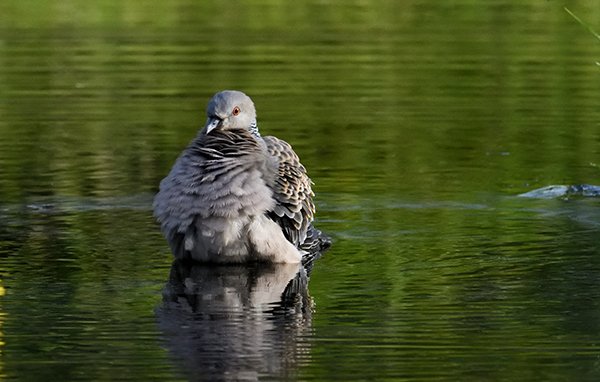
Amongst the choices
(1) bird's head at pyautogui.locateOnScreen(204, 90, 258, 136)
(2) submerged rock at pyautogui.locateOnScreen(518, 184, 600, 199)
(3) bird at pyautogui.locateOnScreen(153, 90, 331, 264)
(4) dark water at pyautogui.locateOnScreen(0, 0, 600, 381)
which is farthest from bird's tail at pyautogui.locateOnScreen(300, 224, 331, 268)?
(2) submerged rock at pyautogui.locateOnScreen(518, 184, 600, 199)

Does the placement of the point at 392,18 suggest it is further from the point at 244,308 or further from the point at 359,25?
the point at 244,308

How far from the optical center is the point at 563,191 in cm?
1319

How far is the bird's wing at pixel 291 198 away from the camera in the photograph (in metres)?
11.1

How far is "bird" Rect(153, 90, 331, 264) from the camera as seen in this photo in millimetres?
10828

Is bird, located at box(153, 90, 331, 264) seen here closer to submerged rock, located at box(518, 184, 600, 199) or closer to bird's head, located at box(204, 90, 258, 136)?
bird's head, located at box(204, 90, 258, 136)

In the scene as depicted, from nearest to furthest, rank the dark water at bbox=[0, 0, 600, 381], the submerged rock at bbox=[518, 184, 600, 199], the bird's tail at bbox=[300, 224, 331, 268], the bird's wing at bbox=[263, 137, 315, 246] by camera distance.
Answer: the dark water at bbox=[0, 0, 600, 381] → the bird's wing at bbox=[263, 137, 315, 246] → the bird's tail at bbox=[300, 224, 331, 268] → the submerged rock at bbox=[518, 184, 600, 199]

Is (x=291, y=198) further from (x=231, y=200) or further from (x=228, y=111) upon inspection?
(x=228, y=111)

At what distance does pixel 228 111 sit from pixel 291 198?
0.69 m

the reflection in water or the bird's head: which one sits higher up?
the bird's head

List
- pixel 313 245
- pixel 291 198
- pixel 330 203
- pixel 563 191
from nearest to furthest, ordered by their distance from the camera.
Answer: pixel 291 198 < pixel 313 245 < pixel 330 203 < pixel 563 191

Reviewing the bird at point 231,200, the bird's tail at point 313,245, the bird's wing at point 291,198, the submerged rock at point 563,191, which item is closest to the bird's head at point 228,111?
the bird at point 231,200

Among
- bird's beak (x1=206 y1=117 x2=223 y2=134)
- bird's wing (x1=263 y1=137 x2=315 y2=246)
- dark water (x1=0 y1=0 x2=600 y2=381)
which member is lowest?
dark water (x1=0 y1=0 x2=600 y2=381)

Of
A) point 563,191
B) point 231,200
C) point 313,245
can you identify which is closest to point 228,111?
point 231,200

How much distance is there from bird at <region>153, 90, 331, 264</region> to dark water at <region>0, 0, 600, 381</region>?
0.16 meters
